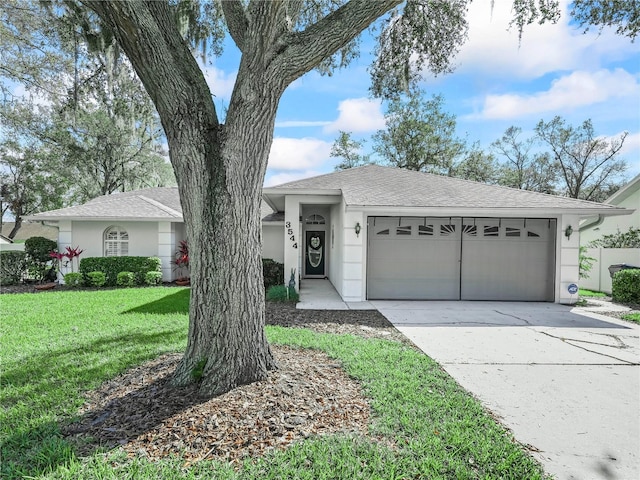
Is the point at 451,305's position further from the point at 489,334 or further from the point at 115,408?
the point at 115,408

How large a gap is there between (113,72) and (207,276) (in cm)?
413

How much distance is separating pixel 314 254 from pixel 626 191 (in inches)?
493

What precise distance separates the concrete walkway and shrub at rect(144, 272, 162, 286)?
5.11 metres

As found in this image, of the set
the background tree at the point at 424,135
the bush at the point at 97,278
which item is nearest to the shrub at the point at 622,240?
the background tree at the point at 424,135

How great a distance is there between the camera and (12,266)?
12633 millimetres

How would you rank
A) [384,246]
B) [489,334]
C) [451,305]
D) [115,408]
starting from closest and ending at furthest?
[115,408] → [489,334] → [451,305] → [384,246]

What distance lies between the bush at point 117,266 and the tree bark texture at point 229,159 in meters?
9.98

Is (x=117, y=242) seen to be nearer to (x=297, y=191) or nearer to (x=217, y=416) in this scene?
(x=297, y=191)

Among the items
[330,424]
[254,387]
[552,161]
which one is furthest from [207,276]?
[552,161]

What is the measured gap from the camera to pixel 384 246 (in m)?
9.74

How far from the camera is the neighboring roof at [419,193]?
29.2 feet

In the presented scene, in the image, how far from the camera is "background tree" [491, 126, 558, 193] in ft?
97.7

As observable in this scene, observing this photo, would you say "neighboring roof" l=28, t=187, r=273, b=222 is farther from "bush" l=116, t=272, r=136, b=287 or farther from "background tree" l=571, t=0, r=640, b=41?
"background tree" l=571, t=0, r=640, b=41

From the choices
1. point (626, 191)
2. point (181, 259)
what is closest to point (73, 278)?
point (181, 259)
